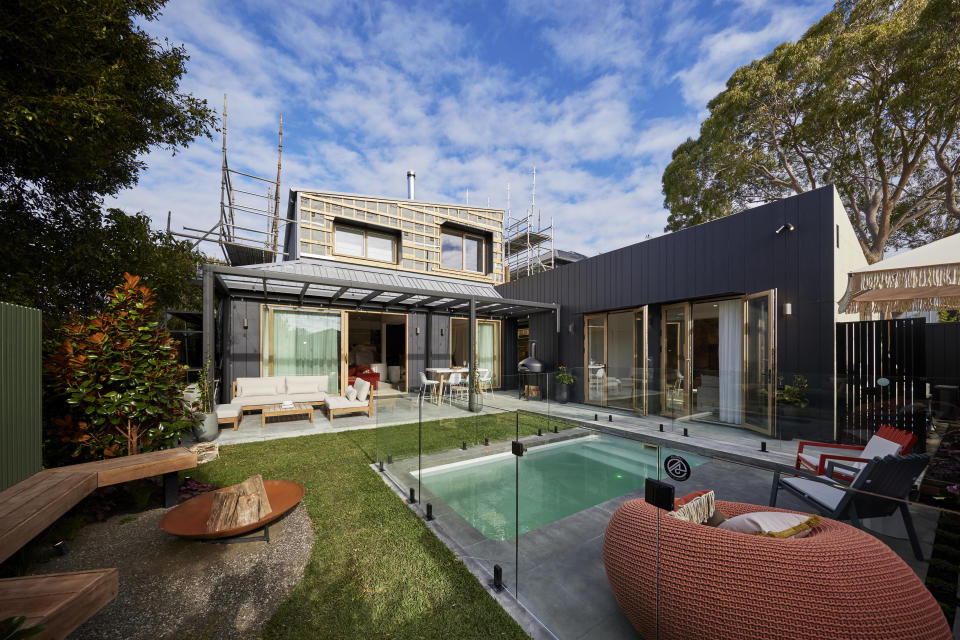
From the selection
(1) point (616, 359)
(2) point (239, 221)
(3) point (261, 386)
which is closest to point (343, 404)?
(3) point (261, 386)

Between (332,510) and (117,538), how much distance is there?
62.1 inches

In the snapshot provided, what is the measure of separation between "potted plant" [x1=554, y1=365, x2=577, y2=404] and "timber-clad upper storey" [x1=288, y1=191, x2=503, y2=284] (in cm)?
611

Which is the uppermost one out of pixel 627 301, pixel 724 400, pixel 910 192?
pixel 910 192

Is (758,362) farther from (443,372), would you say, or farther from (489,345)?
(489,345)

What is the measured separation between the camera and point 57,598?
4.80 feet

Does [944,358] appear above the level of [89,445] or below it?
above

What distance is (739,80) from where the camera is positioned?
40.2 ft

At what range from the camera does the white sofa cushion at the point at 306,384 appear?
7.64m

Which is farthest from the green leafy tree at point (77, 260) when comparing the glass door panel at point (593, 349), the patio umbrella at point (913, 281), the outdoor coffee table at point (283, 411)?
the patio umbrella at point (913, 281)

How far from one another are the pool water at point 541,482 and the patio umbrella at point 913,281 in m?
3.62

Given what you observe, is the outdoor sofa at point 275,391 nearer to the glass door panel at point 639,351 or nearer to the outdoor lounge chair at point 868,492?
the glass door panel at point 639,351

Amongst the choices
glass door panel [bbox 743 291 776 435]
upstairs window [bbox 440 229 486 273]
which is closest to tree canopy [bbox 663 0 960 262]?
glass door panel [bbox 743 291 776 435]

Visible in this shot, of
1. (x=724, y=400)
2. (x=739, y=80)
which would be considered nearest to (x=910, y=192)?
(x=739, y=80)

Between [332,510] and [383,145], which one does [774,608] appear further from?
[383,145]
